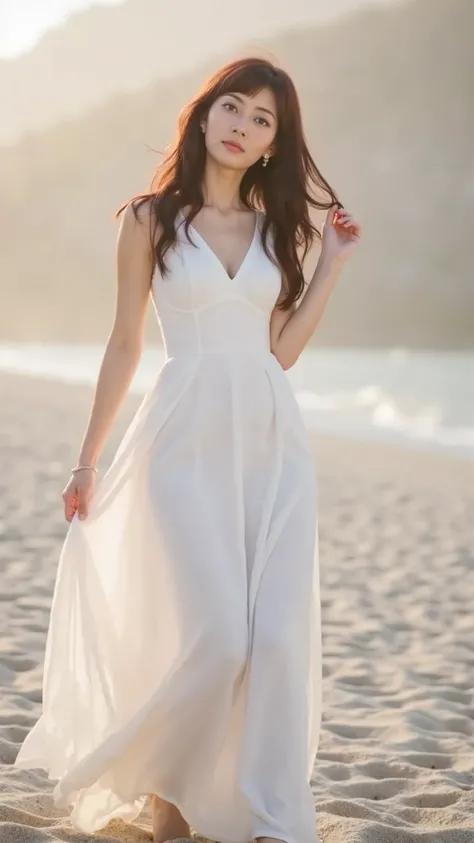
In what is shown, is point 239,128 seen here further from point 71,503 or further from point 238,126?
point 71,503

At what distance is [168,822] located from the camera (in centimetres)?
316

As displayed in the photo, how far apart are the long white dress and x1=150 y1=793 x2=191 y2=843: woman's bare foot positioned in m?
0.11

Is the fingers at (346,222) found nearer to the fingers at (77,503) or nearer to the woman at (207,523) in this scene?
the woman at (207,523)

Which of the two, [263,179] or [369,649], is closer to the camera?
[263,179]

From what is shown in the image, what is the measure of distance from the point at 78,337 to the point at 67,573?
3217 inches

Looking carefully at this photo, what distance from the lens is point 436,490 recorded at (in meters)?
11.5

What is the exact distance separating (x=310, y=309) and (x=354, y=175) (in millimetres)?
93757

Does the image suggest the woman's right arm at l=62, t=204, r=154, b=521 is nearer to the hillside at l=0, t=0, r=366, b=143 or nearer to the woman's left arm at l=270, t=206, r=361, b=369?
the woman's left arm at l=270, t=206, r=361, b=369

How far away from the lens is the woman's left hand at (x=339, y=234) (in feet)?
11.8

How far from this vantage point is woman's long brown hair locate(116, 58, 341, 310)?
3.38 m

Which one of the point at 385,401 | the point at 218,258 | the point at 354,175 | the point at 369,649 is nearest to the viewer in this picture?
the point at 218,258

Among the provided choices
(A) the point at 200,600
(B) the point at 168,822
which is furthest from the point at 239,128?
(B) the point at 168,822

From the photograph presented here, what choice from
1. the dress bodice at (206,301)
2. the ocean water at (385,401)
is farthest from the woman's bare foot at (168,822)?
the ocean water at (385,401)

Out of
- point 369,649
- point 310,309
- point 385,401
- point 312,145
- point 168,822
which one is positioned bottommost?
point 168,822
